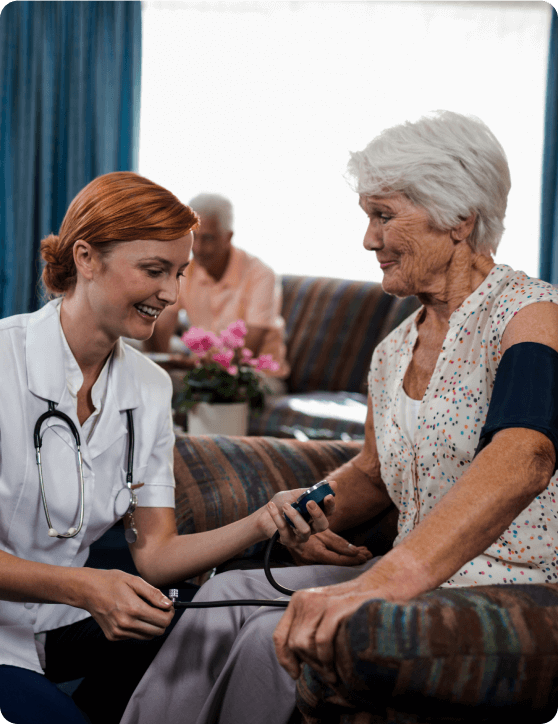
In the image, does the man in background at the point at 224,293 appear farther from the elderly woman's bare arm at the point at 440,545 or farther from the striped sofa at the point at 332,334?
the elderly woman's bare arm at the point at 440,545

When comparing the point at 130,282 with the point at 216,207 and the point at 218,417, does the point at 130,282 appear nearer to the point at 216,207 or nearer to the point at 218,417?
the point at 218,417

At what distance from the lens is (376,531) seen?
4.71 ft

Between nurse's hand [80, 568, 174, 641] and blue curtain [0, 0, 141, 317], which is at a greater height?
blue curtain [0, 0, 141, 317]

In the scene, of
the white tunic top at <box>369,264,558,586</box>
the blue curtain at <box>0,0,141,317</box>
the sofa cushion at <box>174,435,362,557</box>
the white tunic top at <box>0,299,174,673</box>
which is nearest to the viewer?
the white tunic top at <box>369,264,558,586</box>

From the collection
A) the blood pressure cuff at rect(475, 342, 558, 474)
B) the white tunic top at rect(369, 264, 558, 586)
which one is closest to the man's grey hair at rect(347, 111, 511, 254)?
the white tunic top at rect(369, 264, 558, 586)

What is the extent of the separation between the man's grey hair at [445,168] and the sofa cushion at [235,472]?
0.61 meters

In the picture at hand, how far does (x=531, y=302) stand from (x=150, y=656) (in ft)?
3.10

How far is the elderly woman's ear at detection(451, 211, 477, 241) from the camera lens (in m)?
1.23

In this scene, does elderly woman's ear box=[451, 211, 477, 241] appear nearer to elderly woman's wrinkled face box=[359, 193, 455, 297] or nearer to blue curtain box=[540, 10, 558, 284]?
elderly woman's wrinkled face box=[359, 193, 455, 297]

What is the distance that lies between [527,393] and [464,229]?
458 millimetres

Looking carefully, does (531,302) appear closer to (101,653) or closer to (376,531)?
(376,531)

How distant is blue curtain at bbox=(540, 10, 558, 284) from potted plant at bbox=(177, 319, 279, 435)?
242 centimetres

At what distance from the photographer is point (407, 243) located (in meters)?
1.25

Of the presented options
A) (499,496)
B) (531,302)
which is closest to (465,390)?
(531,302)
